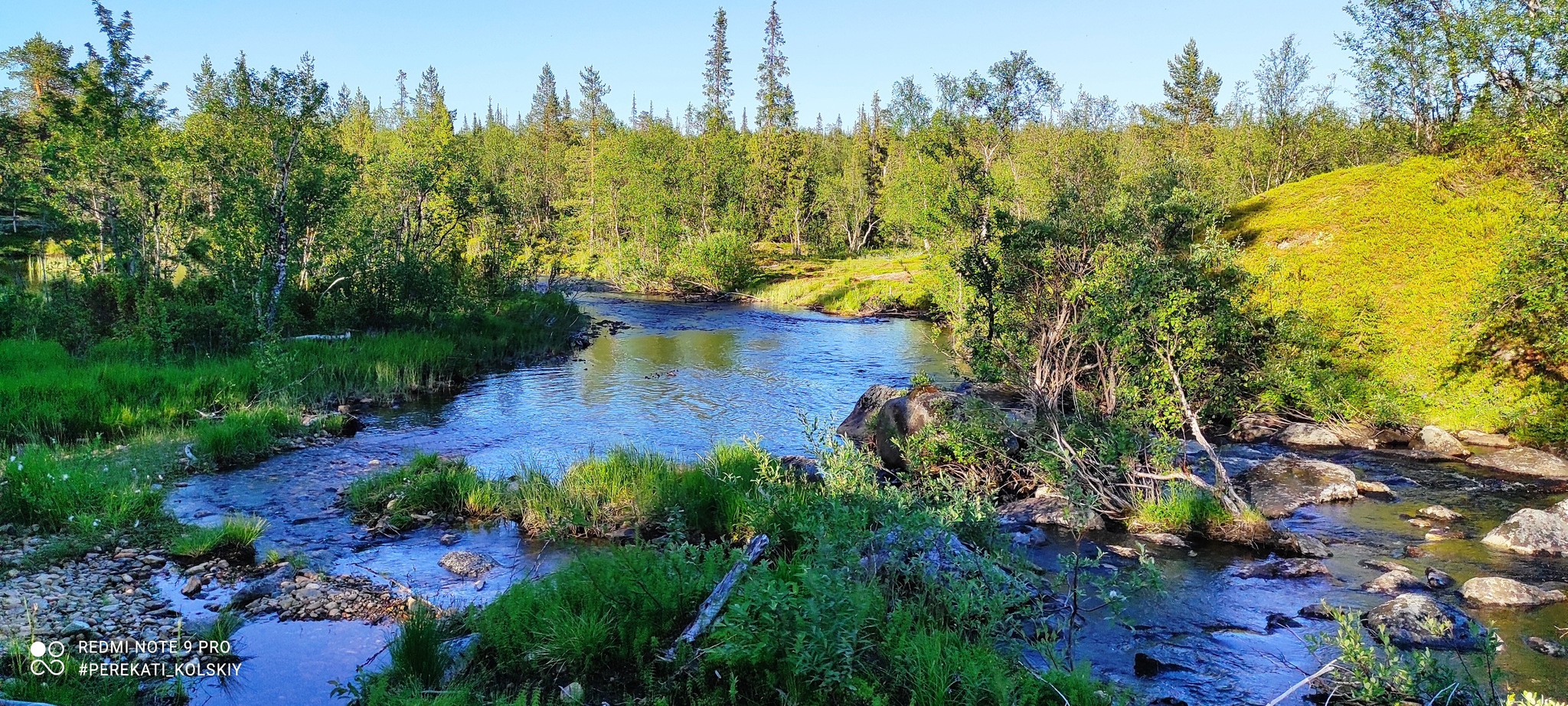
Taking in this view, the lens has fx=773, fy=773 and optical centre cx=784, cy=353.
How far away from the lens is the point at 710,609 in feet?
20.1

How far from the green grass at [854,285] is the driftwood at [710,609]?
118ft

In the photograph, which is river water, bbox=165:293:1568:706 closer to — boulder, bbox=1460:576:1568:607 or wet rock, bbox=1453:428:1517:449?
boulder, bbox=1460:576:1568:607

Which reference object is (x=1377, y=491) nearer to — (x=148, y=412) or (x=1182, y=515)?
(x=1182, y=515)

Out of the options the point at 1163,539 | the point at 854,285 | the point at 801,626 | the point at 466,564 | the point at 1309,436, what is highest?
the point at 854,285

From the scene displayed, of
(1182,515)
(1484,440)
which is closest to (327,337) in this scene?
(1182,515)

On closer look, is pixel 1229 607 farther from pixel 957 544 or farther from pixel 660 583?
pixel 660 583

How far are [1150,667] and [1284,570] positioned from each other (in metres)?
4.14

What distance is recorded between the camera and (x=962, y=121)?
4562cm

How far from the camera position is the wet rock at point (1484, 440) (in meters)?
15.8

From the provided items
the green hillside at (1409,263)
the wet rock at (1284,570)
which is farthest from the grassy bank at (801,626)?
the green hillside at (1409,263)

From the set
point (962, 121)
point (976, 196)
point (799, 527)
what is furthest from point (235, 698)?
point (962, 121)

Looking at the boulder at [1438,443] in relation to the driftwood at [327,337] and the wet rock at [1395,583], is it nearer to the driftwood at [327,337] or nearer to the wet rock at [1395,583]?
the wet rock at [1395,583]

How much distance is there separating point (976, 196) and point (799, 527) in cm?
2802

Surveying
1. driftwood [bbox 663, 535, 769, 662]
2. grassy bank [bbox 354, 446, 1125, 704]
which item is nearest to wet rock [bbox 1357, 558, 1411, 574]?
grassy bank [bbox 354, 446, 1125, 704]
